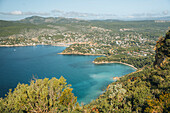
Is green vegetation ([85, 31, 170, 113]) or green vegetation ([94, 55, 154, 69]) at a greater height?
green vegetation ([85, 31, 170, 113])

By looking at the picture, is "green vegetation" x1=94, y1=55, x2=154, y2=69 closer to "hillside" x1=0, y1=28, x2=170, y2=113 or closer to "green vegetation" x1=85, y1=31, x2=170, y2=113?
"green vegetation" x1=85, y1=31, x2=170, y2=113

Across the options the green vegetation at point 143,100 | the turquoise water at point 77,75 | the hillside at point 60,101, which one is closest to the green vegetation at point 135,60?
the turquoise water at point 77,75

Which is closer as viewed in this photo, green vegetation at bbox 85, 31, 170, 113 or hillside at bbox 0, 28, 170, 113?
green vegetation at bbox 85, 31, 170, 113

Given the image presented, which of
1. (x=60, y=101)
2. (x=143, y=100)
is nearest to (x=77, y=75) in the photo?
(x=60, y=101)

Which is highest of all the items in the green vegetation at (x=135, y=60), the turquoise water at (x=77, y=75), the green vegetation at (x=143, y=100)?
the green vegetation at (x=143, y=100)

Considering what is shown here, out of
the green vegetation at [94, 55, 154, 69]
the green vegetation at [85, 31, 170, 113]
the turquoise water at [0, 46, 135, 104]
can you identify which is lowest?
the turquoise water at [0, 46, 135, 104]

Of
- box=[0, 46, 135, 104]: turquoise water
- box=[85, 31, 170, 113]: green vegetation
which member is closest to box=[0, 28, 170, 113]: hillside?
box=[85, 31, 170, 113]: green vegetation

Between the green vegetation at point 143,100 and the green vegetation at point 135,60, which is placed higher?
the green vegetation at point 143,100

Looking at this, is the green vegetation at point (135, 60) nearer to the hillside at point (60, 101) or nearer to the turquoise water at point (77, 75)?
the turquoise water at point (77, 75)

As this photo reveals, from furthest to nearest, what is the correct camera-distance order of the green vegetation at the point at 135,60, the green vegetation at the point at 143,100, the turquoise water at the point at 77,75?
the green vegetation at the point at 135,60 → the turquoise water at the point at 77,75 → the green vegetation at the point at 143,100

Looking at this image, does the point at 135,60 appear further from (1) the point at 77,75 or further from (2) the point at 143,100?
(2) the point at 143,100

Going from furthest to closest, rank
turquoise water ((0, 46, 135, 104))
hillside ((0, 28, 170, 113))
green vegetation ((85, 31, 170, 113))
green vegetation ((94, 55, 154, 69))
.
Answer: green vegetation ((94, 55, 154, 69)) → turquoise water ((0, 46, 135, 104)) → hillside ((0, 28, 170, 113)) → green vegetation ((85, 31, 170, 113))
